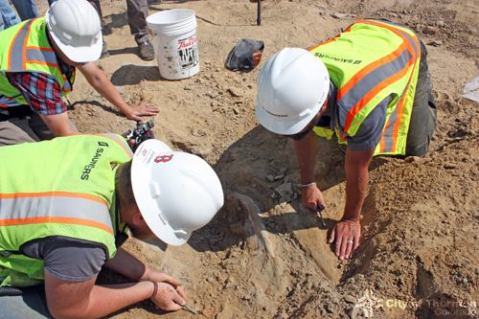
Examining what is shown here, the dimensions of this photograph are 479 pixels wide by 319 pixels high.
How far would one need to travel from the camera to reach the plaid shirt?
2.97 metres

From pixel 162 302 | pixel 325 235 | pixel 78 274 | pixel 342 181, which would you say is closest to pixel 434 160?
pixel 342 181

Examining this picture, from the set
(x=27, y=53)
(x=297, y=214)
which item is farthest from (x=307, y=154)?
(x=27, y=53)

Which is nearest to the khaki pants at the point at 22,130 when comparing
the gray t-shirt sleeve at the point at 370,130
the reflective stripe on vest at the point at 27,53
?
the reflective stripe on vest at the point at 27,53

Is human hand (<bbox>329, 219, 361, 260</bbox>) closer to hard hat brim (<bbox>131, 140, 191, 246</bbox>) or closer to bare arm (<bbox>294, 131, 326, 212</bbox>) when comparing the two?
bare arm (<bbox>294, 131, 326, 212</bbox>)

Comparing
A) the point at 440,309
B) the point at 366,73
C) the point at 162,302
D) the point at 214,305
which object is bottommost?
the point at 214,305

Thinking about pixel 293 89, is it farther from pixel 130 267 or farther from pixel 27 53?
pixel 27 53

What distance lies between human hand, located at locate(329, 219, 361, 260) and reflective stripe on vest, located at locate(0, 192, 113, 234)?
5.00 ft

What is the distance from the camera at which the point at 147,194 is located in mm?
1927

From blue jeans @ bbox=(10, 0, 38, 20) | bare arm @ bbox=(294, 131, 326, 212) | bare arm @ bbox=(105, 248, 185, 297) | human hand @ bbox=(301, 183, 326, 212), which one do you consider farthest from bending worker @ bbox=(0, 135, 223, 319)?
blue jeans @ bbox=(10, 0, 38, 20)

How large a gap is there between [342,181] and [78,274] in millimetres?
2041

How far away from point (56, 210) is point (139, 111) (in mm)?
2229

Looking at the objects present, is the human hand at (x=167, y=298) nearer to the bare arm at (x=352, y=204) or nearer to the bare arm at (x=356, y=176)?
the bare arm at (x=352, y=204)

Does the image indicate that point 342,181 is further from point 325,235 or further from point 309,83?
point 309,83

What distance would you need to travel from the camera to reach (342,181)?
3.43 m
